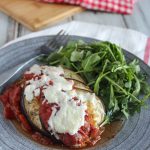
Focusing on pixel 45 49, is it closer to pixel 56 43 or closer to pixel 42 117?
pixel 56 43

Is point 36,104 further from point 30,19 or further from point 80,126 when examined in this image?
point 30,19

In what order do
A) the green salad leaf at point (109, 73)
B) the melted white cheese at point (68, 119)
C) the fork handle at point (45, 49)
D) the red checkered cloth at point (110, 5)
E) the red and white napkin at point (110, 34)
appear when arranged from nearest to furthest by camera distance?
the melted white cheese at point (68, 119)
the green salad leaf at point (109, 73)
the fork handle at point (45, 49)
the red and white napkin at point (110, 34)
the red checkered cloth at point (110, 5)

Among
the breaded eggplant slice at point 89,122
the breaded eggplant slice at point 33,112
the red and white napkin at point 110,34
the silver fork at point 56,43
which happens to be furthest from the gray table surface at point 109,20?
the breaded eggplant slice at point 89,122

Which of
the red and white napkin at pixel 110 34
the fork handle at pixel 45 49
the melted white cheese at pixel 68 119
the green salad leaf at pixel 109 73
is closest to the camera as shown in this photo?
the melted white cheese at pixel 68 119

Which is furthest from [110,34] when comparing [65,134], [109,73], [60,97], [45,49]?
[65,134]

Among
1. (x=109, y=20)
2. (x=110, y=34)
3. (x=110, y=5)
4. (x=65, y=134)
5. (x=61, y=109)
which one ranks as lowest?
(x=65, y=134)

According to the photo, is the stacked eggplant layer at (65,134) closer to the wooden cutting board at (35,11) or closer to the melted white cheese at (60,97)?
the melted white cheese at (60,97)
